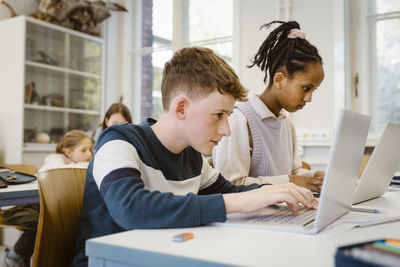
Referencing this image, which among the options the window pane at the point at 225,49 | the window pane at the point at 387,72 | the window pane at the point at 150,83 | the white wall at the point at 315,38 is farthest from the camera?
the window pane at the point at 150,83

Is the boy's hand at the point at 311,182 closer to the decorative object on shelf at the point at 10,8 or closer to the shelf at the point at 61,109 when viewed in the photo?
the shelf at the point at 61,109

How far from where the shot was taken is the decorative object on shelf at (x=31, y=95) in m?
3.70

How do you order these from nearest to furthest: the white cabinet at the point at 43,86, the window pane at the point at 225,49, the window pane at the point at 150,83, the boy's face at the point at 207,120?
the boy's face at the point at 207,120 < the white cabinet at the point at 43,86 < the window pane at the point at 225,49 < the window pane at the point at 150,83

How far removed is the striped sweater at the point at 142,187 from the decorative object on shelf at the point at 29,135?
115 inches

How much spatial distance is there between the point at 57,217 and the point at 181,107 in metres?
0.43

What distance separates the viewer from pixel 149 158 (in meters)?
0.96

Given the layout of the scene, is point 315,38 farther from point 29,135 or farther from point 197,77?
point 29,135

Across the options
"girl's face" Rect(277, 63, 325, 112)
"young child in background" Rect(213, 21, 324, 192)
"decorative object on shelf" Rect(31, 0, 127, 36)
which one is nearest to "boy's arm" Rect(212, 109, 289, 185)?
"young child in background" Rect(213, 21, 324, 192)

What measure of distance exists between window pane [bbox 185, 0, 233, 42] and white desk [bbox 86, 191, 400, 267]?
11.5 feet

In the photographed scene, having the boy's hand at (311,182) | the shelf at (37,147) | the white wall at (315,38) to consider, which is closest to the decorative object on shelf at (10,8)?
the shelf at (37,147)

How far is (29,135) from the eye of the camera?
12.3 ft

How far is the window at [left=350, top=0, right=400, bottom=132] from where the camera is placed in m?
3.11

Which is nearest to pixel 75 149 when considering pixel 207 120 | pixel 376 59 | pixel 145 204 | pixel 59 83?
pixel 59 83

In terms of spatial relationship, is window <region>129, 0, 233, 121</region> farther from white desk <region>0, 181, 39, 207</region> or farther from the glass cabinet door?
white desk <region>0, 181, 39, 207</region>
